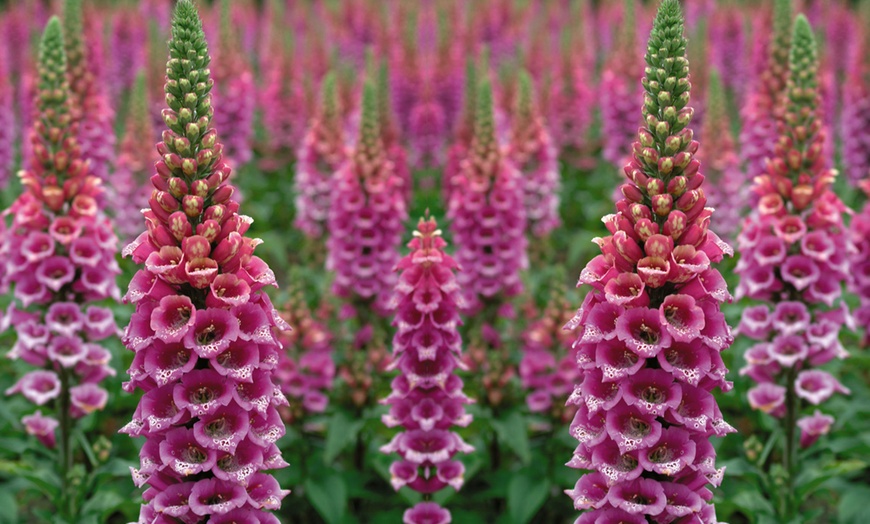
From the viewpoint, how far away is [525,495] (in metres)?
7.07

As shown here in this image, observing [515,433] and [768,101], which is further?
[768,101]

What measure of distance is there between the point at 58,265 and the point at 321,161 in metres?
4.24

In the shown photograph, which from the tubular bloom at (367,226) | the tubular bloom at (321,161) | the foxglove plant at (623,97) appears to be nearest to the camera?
the tubular bloom at (367,226)

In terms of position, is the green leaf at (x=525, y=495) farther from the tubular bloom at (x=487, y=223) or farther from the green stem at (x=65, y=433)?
the green stem at (x=65, y=433)

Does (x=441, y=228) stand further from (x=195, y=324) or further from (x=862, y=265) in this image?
(x=195, y=324)

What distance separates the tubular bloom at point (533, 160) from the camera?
1026 centimetres

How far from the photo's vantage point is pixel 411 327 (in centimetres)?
568

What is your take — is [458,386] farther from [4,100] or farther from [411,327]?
[4,100]

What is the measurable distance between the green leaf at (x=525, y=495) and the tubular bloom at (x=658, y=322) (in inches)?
105

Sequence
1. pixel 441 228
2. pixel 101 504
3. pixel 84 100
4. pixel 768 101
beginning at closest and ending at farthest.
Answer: pixel 101 504
pixel 84 100
pixel 768 101
pixel 441 228

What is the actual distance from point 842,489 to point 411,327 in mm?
4423

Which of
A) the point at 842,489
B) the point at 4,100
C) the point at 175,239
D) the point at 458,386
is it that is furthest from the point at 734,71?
the point at 175,239

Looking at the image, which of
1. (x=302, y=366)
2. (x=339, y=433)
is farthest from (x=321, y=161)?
(x=339, y=433)

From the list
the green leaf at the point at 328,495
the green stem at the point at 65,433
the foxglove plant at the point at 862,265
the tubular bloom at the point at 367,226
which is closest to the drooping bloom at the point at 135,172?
the tubular bloom at the point at 367,226
